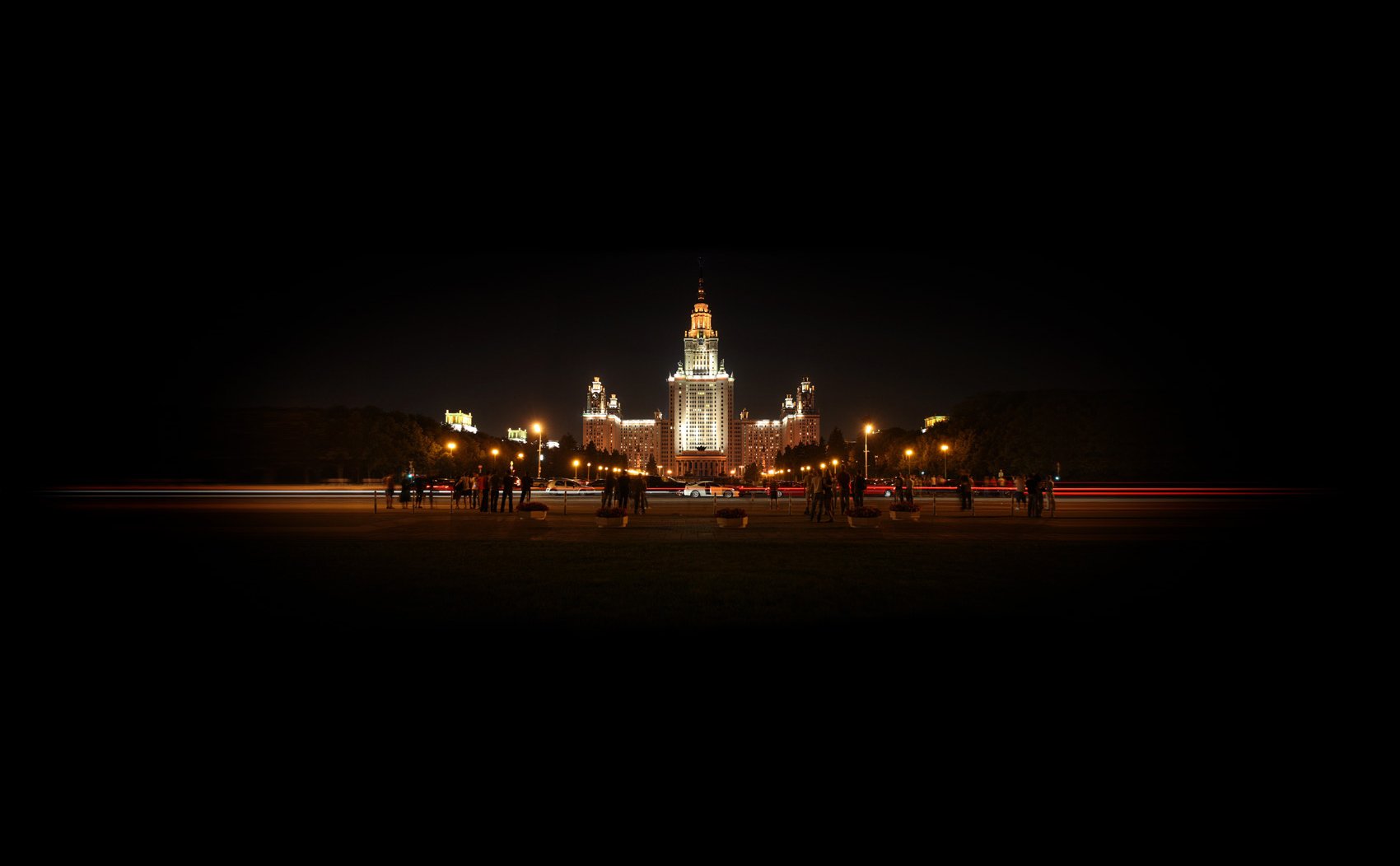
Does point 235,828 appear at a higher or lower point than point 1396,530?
lower

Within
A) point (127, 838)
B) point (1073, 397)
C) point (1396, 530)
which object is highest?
point (1073, 397)

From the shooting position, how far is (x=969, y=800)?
189 inches

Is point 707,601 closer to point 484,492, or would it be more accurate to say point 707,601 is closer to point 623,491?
point 623,491

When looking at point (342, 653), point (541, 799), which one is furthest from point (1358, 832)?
point (342, 653)

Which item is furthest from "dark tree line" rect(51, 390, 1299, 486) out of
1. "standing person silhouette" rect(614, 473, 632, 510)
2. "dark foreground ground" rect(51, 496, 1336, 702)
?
"dark foreground ground" rect(51, 496, 1336, 702)

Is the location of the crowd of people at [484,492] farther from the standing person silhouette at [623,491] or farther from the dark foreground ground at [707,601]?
the dark foreground ground at [707,601]

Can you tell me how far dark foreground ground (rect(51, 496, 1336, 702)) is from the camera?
7684 millimetres

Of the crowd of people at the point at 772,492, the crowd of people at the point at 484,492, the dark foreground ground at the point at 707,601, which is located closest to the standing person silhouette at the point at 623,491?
the crowd of people at the point at 772,492

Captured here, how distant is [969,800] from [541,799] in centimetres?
271

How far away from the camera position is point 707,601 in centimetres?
1063

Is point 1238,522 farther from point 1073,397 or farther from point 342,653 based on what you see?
point 1073,397

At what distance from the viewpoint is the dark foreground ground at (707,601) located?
768cm

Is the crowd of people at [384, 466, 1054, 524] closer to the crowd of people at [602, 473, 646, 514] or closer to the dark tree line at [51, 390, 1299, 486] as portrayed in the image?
the crowd of people at [602, 473, 646, 514]

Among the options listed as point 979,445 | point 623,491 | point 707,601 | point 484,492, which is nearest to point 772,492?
point 623,491
